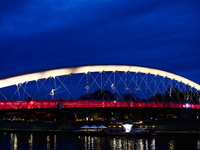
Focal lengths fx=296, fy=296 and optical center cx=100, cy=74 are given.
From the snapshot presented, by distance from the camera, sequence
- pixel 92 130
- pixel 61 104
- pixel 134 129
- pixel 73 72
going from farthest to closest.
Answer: pixel 92 130 → pixel 134 129 → pixel 73 72 → pixel 61 104

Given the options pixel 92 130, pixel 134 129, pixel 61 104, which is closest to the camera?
pixel 61 104

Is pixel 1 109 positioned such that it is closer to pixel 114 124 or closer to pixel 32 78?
pixel 32 78

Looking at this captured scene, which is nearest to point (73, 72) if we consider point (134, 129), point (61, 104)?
point (61, 104)

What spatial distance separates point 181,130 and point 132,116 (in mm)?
34400

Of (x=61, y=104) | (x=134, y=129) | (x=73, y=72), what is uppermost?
(x=73, y=72)

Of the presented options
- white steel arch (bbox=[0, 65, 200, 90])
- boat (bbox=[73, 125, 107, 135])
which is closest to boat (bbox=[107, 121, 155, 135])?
boat (bbox=[73, 125, 107, 135])

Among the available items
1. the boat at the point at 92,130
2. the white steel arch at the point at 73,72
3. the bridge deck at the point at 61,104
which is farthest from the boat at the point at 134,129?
the white steel arch at the point at 73,72

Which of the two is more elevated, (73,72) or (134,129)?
(73,72)

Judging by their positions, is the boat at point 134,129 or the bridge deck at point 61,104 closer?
the bridge deck at point 61,104

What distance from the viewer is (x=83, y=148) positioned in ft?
143

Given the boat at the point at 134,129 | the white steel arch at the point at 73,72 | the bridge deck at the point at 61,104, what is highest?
the white steel arch at the point at 73,72

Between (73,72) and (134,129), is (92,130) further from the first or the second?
(73,72)

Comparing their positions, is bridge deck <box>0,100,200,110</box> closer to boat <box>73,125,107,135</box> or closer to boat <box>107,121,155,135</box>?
boat <box>107,121,155,135</box>

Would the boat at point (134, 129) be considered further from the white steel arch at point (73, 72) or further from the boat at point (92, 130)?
the white steel arch at point (73, 72)
